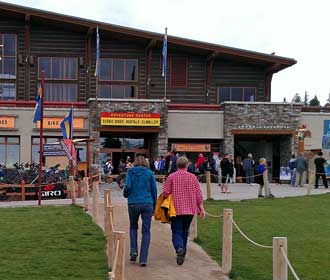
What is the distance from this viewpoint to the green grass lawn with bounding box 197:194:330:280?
940 cm

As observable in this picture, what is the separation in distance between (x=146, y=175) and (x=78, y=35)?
106 ft

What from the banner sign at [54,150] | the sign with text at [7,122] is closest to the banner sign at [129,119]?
the sign with text at [7,122]

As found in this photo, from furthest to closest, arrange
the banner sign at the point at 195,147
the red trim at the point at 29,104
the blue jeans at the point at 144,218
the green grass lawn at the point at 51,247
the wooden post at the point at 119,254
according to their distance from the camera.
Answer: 1. the banner sign at the point at 195,147
2. the red trim at the point at 29,104
3. the blue jeans at the point at 144,218
4. the green grass lawn at the point at 51,247
5. the wooden post at the point at 119,254

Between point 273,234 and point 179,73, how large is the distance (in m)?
29.7

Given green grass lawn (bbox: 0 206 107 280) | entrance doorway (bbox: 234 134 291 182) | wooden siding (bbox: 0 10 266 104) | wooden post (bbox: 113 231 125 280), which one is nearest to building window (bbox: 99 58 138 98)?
wooden siding (bbox: 0 10 266 104)

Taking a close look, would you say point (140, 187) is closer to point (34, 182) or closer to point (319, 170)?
point (34, 182)

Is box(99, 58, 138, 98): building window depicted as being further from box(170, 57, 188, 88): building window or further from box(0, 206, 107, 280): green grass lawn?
box(0, 206, 107, 280): green grass lawn

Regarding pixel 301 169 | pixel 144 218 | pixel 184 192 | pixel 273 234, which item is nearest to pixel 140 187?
pixel 144 218

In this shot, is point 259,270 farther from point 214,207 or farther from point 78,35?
point 78,35

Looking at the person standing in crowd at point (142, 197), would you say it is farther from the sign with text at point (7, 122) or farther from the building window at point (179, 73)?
the building window at point (179, 73)

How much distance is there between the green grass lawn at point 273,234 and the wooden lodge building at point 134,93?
1733 cm

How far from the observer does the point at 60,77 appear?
40094 millimetres

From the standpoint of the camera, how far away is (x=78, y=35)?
40.5 metres

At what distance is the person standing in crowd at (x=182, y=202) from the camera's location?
9.42 m
